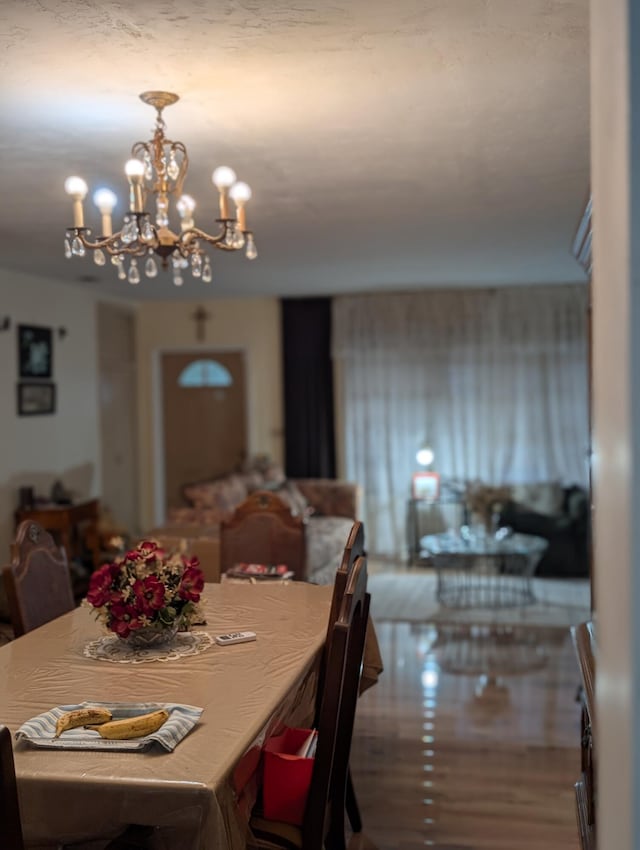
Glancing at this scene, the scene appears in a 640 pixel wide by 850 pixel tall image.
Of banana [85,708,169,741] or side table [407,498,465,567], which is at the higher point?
banana [85,708,169,741]

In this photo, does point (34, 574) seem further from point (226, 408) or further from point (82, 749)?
point (226, 408)

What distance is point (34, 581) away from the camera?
11.4 ft

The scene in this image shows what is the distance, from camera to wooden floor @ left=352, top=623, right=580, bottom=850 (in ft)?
11.2

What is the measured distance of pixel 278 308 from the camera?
9.15 meters

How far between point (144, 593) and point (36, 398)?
16.4ft

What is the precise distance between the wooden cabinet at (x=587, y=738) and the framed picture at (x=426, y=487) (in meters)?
5.52

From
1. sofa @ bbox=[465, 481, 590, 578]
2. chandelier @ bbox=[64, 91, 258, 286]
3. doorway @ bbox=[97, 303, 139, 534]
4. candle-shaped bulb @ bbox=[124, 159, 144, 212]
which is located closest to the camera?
candle-shaped bulb @ bbox=[124, 159, 144, 212]

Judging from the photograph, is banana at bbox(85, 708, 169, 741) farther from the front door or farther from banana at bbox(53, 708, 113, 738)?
the front door

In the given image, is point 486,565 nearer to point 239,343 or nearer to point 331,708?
point 239,343

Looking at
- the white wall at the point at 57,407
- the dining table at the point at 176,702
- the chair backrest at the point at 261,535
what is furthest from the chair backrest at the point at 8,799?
the white wall at the point at 57,407

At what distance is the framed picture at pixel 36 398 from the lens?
7129 millimetres

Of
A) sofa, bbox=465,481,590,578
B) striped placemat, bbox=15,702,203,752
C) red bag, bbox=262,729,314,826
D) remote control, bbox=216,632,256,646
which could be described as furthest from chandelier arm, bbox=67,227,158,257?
sofa, bbox=465,481,590,578

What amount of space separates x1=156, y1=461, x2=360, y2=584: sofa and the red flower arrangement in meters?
2.29

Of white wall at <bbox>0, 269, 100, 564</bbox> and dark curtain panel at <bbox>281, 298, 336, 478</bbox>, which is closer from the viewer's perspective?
white wall at <bbox>0, 269, 100, 564</bbox>
